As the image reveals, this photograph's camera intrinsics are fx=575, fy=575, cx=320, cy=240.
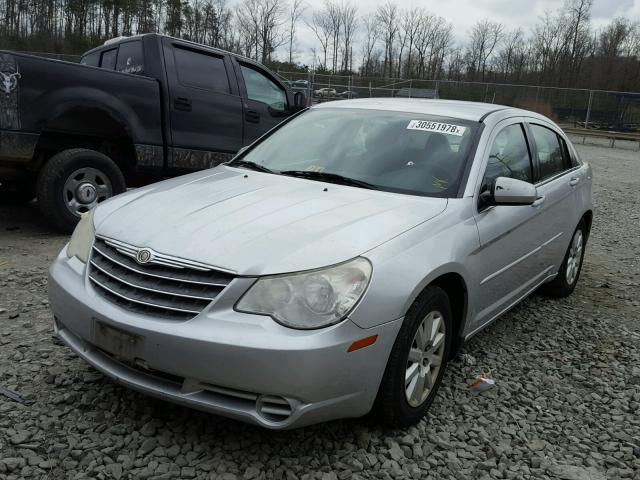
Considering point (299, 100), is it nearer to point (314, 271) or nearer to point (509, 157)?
point (509, 157)

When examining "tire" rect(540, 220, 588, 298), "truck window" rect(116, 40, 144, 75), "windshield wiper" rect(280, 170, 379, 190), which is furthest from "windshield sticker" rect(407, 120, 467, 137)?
"truck window" rect(116, 40, 144, 75)

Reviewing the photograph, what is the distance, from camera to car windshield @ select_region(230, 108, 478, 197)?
324 centimetres

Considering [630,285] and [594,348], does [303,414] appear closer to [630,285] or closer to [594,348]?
[594,348]

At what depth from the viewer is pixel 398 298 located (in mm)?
2361

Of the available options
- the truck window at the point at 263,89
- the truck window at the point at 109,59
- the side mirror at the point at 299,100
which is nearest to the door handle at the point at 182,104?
the truck window at the point at 263,89

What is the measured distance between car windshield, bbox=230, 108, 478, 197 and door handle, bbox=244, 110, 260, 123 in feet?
9.44

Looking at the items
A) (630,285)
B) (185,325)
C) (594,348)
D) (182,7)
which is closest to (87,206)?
(185,325)

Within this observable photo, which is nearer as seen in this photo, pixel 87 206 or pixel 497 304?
pixel 497 304

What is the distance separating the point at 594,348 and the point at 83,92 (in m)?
4.71

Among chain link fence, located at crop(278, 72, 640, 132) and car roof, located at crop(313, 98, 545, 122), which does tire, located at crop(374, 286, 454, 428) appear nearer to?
car roof, located at crop(313, 98, 545, 122)

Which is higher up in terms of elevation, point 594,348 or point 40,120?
point 40,120

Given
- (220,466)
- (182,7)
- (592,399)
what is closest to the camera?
(220,466)

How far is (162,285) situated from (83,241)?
A: 2.49 feet

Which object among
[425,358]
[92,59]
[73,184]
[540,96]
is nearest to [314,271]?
[425,358]
